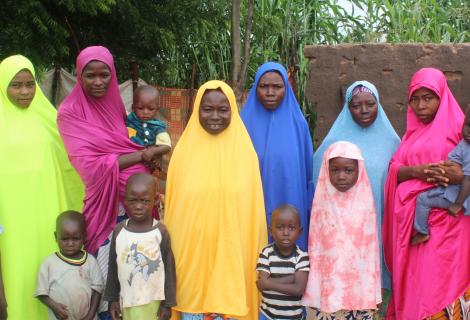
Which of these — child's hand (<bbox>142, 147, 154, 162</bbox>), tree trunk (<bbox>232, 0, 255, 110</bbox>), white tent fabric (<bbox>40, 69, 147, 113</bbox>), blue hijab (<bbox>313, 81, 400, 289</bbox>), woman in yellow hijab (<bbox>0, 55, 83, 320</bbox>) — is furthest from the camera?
white tent fabric (<bbox>40, 69, 147, 113</bbox>)

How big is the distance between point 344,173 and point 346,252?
43 cm

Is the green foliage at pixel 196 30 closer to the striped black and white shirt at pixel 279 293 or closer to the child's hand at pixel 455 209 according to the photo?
the striped black and white shirt at pixel 279 293

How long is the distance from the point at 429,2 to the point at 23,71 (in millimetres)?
6187

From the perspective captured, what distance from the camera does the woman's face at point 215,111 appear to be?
3.38 metres

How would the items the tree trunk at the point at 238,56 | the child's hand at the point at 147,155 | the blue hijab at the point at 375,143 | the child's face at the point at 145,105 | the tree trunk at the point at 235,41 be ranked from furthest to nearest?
the tree trunk at the point at 238,56, the tree trunk at the point at 235,41, the blue hijab at the point at 375,143, the child's face at the point at 145,105, the child's hand at the point at 147,155

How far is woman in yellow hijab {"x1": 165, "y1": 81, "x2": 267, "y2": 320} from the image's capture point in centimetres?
330

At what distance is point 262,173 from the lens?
12.4ft

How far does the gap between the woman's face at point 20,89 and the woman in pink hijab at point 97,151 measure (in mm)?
206

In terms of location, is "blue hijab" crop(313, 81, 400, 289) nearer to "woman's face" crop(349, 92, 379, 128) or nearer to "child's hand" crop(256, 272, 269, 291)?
"woman's face" crop(349, 92, 379, 128)

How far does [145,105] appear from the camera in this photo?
3.62 metres

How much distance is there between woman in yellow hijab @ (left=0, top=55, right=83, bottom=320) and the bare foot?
2.06m

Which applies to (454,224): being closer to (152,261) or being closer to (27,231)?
(152,261)

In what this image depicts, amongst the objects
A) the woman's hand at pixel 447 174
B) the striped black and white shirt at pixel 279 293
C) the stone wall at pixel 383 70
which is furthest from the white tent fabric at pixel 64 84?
the woman's hand at pixel 447 174

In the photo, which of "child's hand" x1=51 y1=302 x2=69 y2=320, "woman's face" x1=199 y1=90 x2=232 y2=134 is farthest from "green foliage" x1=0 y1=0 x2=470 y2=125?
"child's hand" x1=51 y1=302 x2=69 y2=320
